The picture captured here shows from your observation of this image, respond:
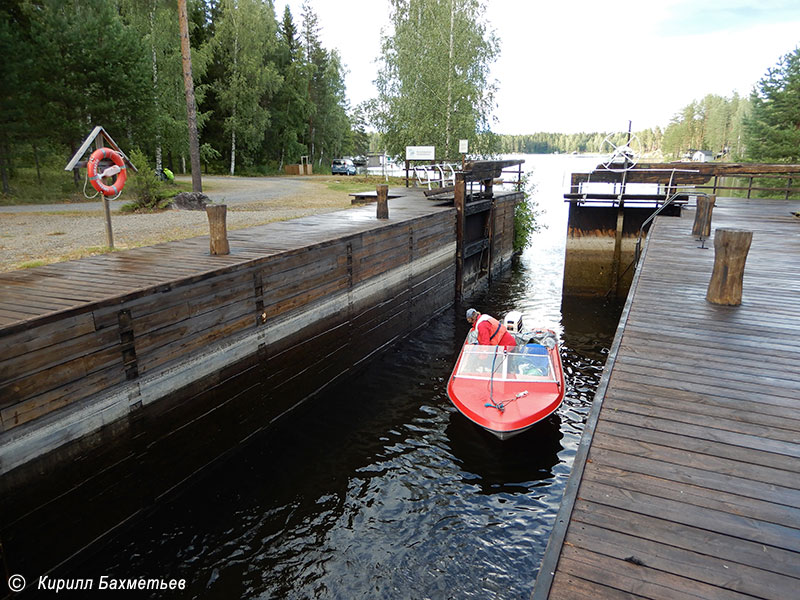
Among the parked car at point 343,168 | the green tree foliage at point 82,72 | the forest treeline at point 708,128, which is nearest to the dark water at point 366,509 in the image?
the green tree foliage at point 82,72

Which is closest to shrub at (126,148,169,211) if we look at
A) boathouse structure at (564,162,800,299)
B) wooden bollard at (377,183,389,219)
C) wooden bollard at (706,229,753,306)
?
wooden bollard at (377,183,389,219)

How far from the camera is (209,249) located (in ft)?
31.7

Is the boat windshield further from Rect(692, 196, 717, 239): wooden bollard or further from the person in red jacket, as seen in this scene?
Rect(692, 196, 717, 239): wooden bollard

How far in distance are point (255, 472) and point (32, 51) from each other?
2198 cm

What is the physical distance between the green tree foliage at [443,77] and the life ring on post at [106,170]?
2232 cm

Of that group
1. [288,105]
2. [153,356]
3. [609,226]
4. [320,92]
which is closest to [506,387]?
[153,356]

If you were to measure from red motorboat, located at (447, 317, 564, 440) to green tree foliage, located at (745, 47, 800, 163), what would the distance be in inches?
1476

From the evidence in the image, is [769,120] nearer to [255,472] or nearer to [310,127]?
[310,127]

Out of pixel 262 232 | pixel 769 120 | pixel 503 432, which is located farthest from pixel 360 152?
pixel 503 432

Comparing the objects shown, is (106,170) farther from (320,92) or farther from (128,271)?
(320,92)

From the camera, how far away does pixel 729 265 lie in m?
7.24

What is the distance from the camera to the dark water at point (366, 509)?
6.21 metres

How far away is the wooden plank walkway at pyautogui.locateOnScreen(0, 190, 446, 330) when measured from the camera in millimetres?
6250

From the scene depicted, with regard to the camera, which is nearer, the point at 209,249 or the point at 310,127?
the point at 209,249
